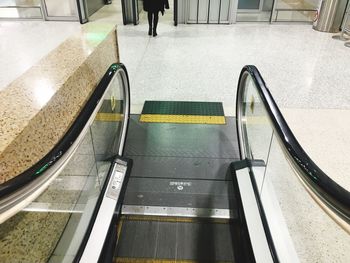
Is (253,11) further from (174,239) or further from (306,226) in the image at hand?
(174,239)

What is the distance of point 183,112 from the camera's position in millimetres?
3619

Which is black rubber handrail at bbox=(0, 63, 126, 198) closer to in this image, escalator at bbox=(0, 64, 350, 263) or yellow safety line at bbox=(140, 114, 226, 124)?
escalator at bbox=(0, 64, 350, 263)

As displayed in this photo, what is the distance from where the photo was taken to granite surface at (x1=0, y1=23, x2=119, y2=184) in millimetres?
1311

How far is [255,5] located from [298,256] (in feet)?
23.2

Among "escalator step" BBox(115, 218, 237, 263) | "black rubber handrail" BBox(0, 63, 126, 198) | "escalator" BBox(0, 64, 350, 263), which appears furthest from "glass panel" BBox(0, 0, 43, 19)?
"escalator step" BBox(115, 218, 237, 263)

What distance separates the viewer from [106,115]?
2.52 metres

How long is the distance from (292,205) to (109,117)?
1.73 meters

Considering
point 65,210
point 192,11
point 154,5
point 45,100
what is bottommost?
Answer: point 65,210

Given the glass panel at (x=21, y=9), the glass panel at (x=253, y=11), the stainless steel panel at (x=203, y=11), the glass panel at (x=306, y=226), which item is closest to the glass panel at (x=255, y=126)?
the glass panel at (x=306, y=226)

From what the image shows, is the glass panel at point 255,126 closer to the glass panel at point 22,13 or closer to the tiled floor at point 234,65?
the tiled floor at point 234,65

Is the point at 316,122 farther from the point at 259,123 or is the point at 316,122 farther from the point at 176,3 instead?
the point at 176,3

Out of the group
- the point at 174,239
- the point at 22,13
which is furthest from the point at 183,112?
the point at 22,13

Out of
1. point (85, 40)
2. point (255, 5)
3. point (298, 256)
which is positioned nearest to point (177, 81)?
point (85, 40)

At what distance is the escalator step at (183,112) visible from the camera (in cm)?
343
